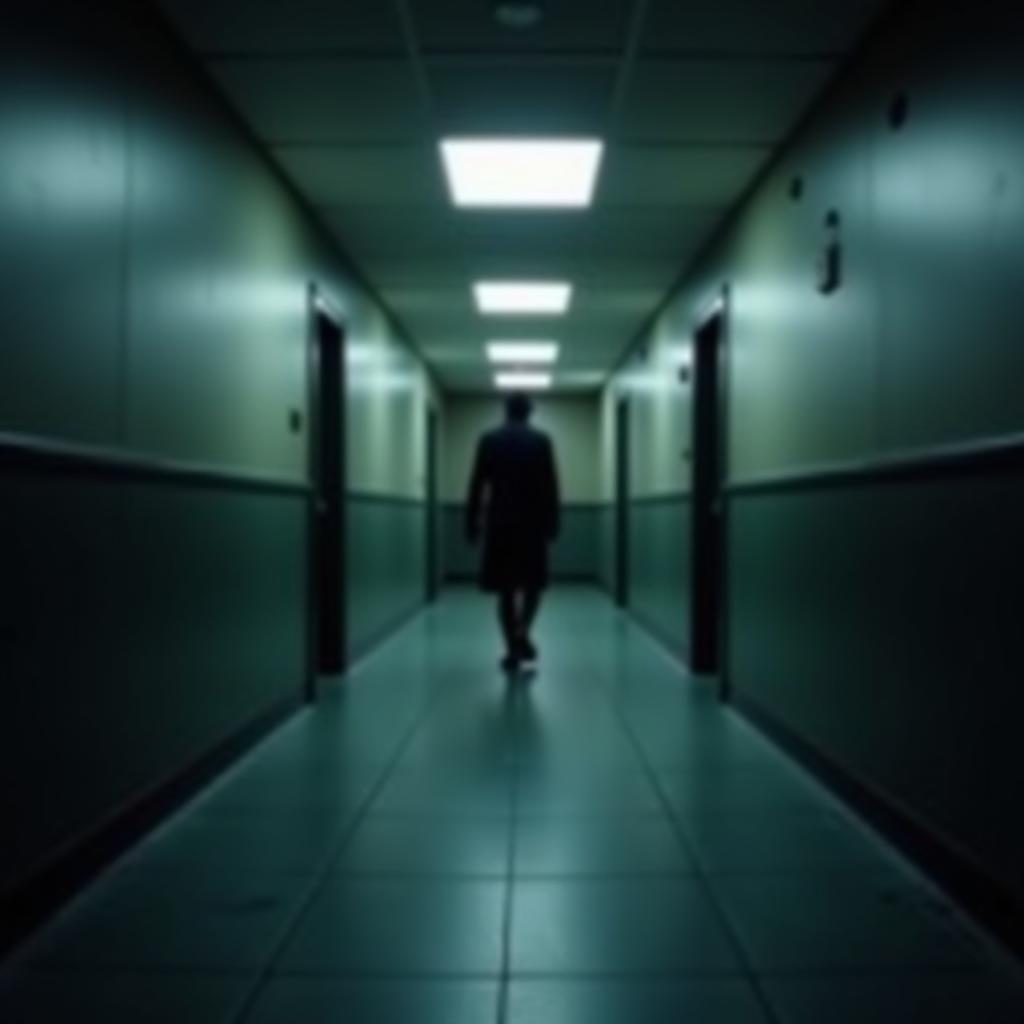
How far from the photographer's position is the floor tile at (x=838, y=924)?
7.83 ft

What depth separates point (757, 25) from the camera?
355cm

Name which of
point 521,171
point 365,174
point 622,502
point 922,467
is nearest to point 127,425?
point 922,467

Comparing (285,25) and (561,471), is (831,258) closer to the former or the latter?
(285,25)

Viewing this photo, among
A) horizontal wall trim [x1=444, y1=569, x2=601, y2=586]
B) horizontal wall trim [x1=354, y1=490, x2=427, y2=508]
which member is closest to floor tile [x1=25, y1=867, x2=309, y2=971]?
horizontal wall trim [x1=354, y1=490, x2=427, y2=508]

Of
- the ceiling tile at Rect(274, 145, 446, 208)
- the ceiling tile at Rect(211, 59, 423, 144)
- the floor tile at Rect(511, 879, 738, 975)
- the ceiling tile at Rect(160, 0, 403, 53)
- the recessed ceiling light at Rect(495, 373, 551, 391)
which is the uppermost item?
the ceiling tile at Rect(160, 0, 403, 53)

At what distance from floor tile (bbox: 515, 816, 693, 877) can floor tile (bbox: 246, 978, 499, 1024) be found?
719 millimetres

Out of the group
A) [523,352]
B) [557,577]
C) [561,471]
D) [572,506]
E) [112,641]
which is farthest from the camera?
[557,577]

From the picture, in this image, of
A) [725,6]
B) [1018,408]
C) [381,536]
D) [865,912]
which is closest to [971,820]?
[865,912]

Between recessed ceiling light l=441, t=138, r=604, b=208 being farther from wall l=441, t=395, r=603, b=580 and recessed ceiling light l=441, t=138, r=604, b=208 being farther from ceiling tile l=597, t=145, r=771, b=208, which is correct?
wall l=441, t=395, r=603, b=580

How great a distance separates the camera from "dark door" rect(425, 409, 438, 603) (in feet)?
40.4

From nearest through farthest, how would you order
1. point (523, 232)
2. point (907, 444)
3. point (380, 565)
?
1. point (907, 444)
2. point (523, 232)
3. point (380, 565)

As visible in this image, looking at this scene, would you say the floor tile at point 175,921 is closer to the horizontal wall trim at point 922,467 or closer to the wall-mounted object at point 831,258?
the horizontal wall trim at point 922,467

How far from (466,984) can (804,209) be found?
3081 mm

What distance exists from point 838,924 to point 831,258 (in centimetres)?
217
